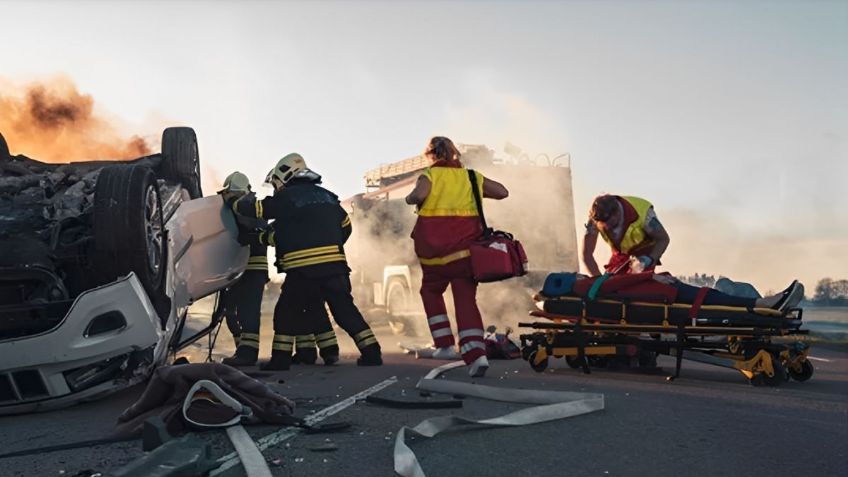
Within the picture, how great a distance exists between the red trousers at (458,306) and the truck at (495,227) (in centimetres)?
697

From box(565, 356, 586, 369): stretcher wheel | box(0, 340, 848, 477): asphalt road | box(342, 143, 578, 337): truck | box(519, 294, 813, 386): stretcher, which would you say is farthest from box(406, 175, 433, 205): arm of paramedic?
box(342, 143, 578, 337): truck

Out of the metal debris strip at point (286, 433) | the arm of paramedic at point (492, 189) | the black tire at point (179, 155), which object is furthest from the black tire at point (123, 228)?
the arm of paramedic at point (492, 189)

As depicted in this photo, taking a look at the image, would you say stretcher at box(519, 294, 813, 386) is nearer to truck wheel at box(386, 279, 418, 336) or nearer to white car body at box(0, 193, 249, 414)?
white car body at box(0, 193, 249, 414)

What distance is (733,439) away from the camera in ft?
12.2

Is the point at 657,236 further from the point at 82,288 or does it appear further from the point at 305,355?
the point at 82,288

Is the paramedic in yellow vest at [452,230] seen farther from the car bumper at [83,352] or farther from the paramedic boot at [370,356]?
the car bumper at [83,352]

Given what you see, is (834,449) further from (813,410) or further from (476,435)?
(476,435)

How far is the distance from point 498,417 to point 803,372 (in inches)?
122

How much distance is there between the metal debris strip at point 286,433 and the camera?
2904 mm

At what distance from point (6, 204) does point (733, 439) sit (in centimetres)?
467

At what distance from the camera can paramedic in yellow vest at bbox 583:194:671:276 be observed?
6430 mm

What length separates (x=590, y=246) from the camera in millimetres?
6766

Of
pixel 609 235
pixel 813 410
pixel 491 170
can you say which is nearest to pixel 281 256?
pixel 609 235

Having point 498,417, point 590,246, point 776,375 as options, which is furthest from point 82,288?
point 776,375
